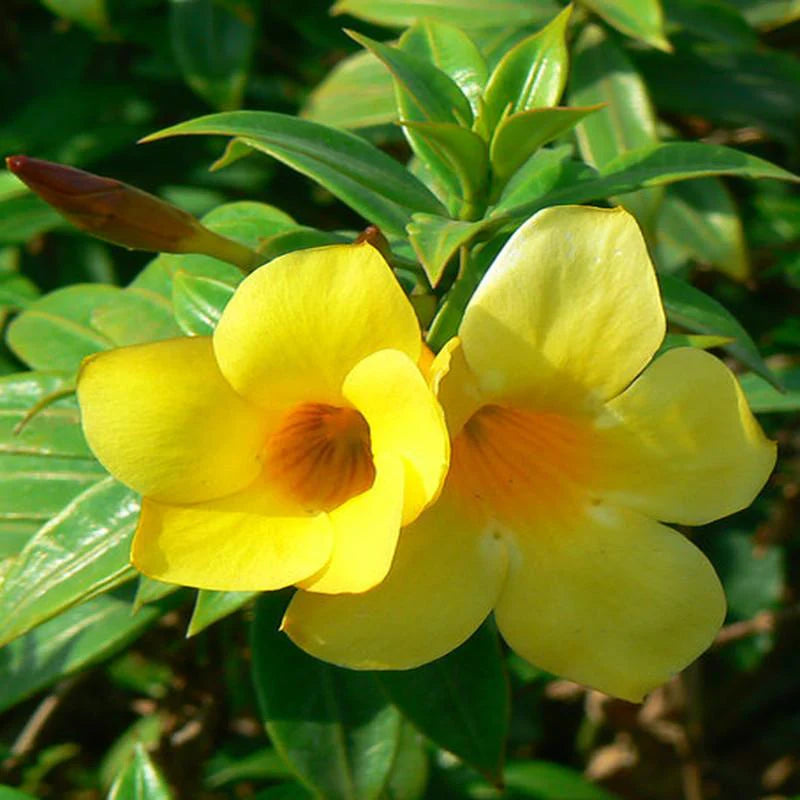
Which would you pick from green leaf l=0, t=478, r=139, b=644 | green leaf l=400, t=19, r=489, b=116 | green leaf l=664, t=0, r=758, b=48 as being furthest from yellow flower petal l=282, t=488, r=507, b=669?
green leaf l=664, t=0, r=758, b=48

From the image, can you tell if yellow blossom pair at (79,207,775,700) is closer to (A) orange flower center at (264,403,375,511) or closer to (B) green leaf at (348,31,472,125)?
(A) orange flower center at (264,403,375,511)

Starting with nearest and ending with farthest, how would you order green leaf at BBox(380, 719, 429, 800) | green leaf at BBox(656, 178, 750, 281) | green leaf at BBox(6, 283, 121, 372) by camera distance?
green leaf at BBox(6, 283, 121, 372)
green leaf at BBox(380, 719, 429, 800)
green leaf at BBox(656, 178, 750, 281)

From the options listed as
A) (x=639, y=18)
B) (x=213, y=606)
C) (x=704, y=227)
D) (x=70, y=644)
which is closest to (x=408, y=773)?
(x=70, y=644)

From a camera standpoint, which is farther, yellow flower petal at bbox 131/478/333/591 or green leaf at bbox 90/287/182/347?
green leaf at bbox 90/287/182/347

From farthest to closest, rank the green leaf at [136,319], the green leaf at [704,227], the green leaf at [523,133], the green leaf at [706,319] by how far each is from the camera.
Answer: the green leaf at [704,227] < the green leaf at [136,319] < the green leaf at [706,319] < the green leaf at [523,133]

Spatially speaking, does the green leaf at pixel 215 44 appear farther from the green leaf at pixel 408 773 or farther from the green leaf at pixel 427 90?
the green leaf at pixel 408 773

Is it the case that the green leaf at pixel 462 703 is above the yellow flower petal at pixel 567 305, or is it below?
below

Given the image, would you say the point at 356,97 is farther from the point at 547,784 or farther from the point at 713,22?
the point at 547,784

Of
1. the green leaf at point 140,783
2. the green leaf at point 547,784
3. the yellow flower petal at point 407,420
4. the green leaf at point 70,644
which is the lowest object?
the green leaf at point 547,784

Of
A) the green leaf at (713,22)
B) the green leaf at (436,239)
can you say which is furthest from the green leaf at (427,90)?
the green leaf at (713,22)
